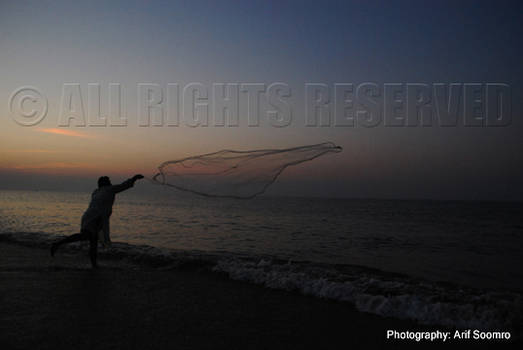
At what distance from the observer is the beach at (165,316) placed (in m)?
4.82

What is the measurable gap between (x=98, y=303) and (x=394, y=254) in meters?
13.0

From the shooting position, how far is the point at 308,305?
268 inches

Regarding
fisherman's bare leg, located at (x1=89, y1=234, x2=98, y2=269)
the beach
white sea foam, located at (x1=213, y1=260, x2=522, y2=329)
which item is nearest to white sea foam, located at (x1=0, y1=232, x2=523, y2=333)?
white sea foam, located at (x1=213, y1=260, x2=522, y2=329)

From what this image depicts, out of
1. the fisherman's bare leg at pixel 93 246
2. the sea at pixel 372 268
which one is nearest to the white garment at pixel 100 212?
the fisherman's bare leg at pixel 93 246

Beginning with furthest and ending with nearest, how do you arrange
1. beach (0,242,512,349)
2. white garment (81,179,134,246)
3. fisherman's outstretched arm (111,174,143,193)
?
white garment (81,179,134,246) < fisherman's outstretched arm (111,174,143,193) < beach (0,242,512,349)

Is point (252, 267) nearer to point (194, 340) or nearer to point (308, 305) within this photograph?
point (308, 305)

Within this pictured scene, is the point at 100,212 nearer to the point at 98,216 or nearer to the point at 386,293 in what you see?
the point at 98,216

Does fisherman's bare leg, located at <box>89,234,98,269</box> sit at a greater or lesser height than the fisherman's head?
lesser

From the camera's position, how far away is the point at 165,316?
5.75 meters

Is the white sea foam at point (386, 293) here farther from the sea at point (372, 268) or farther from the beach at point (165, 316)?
the beach at point (165, 316)

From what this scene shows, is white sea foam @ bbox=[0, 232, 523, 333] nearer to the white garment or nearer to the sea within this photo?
the sea

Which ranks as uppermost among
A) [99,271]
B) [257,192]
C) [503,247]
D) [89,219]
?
[257,192]

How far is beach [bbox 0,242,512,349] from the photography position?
4.82m

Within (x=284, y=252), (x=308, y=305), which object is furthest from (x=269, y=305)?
(x=284, y=252)
